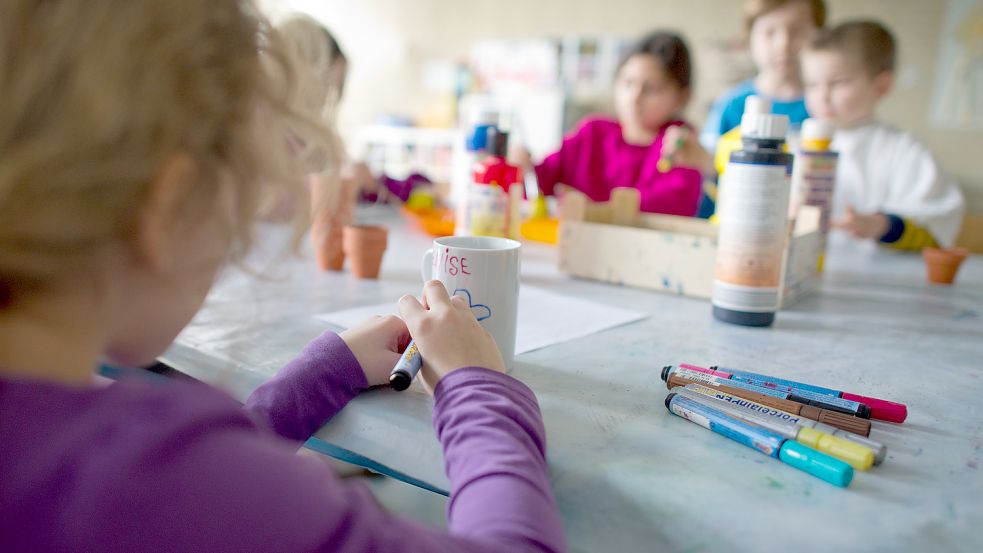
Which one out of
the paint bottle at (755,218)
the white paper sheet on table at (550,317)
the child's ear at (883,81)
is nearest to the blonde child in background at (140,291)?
the white paper sheet on table at (550,317)

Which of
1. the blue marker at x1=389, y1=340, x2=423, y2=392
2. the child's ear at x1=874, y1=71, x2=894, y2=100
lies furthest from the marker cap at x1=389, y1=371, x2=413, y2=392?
the child's ear at x1=874, y1=71, x2=894, y2=100

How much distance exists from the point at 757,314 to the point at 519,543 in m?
0.54

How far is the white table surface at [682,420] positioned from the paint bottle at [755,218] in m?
0.04

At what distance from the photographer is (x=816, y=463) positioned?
46cm

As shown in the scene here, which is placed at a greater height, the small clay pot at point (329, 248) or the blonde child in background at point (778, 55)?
the blonde child in background at point (778, 55)

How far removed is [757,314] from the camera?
83cm

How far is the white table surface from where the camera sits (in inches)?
16.4

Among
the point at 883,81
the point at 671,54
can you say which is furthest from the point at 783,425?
the point at 883,81

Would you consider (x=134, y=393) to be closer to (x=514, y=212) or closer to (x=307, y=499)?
(x=307, y=499)

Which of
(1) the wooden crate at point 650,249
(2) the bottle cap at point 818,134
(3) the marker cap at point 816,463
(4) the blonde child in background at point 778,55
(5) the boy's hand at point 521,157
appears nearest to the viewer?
(3) the marker cap at point 816,463

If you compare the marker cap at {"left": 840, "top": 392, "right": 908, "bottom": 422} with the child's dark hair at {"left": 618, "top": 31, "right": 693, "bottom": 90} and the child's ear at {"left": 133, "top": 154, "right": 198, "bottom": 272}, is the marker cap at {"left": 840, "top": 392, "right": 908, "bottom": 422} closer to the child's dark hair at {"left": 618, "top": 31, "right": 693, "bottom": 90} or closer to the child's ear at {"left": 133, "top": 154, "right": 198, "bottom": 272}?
the child's ear at {"left": 133, "top": 154, "right": 198, "bottom": 272}

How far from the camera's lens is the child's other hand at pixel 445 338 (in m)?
0.54

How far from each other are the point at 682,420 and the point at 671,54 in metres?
1.37

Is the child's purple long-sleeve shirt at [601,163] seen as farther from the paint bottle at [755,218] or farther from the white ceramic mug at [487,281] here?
the white ceramic mug at [487,281]
